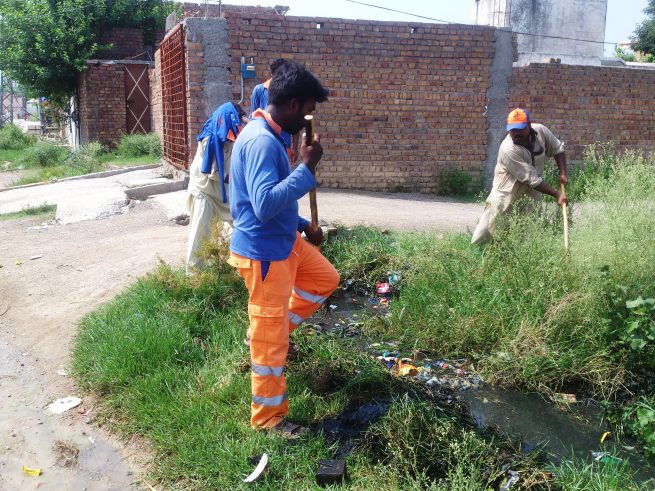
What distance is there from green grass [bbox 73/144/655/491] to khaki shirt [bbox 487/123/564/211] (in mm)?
416

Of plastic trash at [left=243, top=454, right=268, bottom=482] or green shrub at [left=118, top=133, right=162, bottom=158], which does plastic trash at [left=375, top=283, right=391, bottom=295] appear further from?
green shrub at [left=118, top=133, right=162, bottom=158]

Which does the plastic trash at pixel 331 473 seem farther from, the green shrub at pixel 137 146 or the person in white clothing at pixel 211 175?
the green shrub at pixel 137 146

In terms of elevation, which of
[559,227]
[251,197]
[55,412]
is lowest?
[55,412]

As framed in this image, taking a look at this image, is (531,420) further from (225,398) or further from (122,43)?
(122,43)

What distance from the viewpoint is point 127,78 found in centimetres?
1692

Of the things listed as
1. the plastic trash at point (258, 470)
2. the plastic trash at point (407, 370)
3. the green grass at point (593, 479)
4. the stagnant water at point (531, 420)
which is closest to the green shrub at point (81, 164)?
the stagnant water at point (531, 420)

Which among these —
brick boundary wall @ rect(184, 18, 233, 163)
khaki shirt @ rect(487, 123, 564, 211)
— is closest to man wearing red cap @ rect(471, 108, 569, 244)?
khaki shirt @ rect(487, 123, 564, 211)

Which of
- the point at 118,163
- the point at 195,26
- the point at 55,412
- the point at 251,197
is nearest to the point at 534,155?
the point at 251,197

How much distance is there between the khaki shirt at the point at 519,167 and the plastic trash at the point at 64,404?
12.3 feet

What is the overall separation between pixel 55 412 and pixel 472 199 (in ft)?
25.0

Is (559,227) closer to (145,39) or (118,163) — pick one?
(118,163)

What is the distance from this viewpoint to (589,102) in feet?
34.7

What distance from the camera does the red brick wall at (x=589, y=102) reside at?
10.2 metres

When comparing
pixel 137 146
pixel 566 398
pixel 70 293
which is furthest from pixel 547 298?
pixel 137 146
